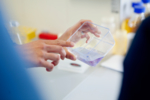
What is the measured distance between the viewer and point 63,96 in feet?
2.35

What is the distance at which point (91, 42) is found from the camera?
825 mm

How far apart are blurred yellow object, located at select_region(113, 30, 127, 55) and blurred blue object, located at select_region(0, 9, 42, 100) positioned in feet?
2.84

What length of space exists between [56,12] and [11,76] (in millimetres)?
716

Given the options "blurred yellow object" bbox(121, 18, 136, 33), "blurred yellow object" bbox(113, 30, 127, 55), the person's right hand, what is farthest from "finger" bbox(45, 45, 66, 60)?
"blurred yellow object" bbox(121, 18, 136, 33)

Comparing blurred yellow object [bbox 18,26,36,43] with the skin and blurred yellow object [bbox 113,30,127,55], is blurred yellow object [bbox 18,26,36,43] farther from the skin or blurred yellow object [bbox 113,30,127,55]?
blurred yellow object [bbox 113,30,127,55]

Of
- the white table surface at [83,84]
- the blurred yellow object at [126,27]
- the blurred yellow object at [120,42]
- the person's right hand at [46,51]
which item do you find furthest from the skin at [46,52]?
the blurred yellow object at [126,27]

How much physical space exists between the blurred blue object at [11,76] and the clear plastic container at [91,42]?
0.44 metres

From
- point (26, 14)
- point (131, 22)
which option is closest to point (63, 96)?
point (26, 14)

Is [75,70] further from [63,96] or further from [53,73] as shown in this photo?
[63,96]

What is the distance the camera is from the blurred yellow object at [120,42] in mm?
1036

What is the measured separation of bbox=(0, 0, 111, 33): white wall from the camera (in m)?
0.72

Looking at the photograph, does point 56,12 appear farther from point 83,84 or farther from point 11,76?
point 11,76

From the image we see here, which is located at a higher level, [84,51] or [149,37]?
[149,37]

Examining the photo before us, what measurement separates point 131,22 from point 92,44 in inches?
18.3
